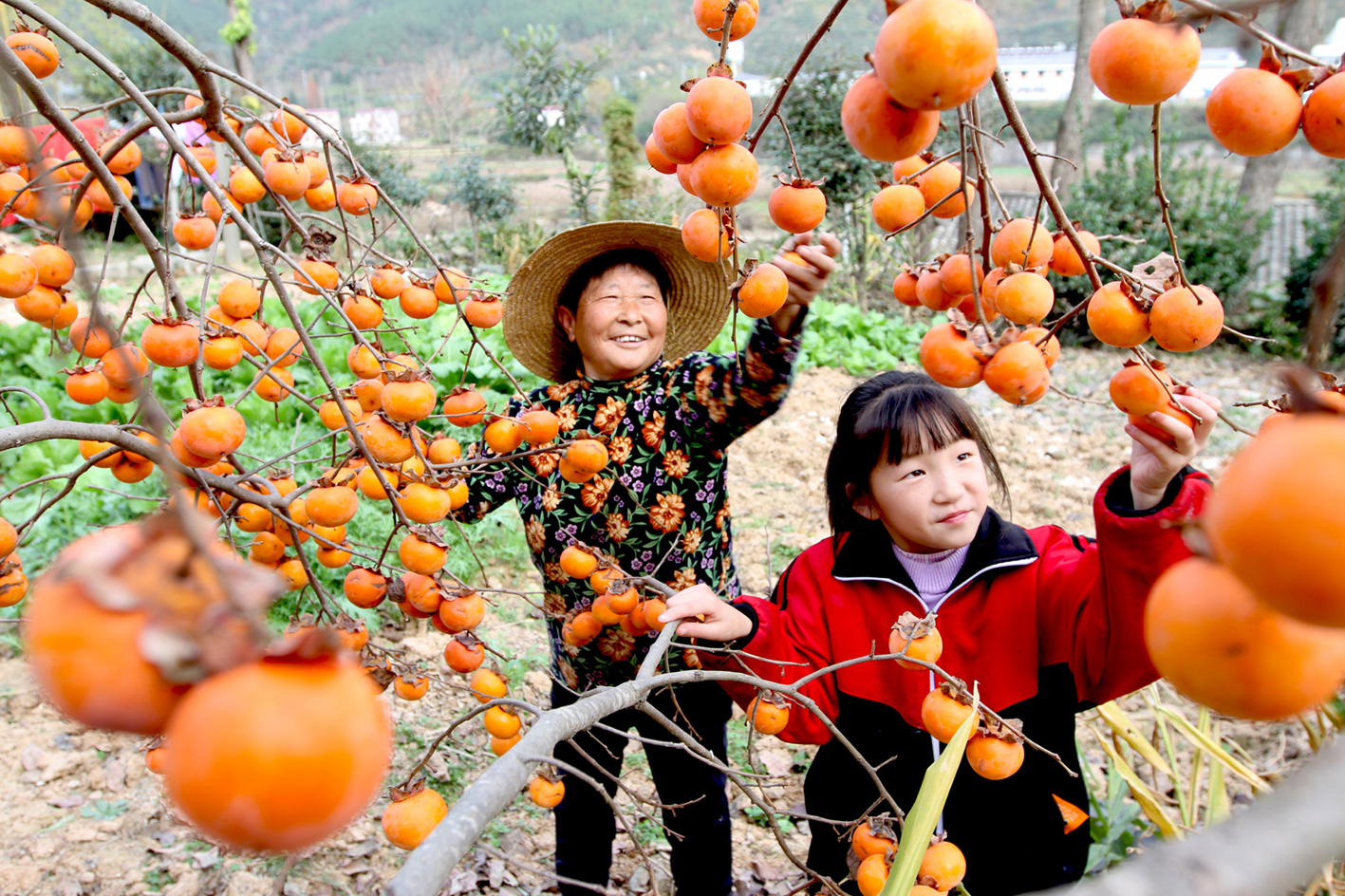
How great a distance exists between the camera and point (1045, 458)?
17.4ft

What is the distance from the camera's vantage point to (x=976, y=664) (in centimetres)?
171

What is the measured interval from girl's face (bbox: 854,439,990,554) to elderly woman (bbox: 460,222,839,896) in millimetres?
353

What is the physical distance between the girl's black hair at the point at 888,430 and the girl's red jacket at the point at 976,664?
0.11 metres

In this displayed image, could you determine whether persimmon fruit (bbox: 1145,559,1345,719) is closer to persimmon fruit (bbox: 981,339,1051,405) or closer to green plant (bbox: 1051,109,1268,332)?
persimmon fruit (bbox: 981,339,1051,405)

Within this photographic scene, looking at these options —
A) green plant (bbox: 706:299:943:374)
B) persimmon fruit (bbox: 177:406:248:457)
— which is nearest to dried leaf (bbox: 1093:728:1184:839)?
persimmon fruit (bbox: 177:406:248:457)

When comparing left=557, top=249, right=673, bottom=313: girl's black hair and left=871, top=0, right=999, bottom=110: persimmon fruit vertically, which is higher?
left=871, top=0, right=999, bottom=110: persimmon fruit

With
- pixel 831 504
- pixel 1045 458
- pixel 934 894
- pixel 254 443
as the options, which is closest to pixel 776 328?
pixel 831 504

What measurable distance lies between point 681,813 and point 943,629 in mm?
855

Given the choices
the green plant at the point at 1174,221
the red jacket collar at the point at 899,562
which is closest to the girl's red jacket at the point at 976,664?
the red jacket collar at the point at 899,562

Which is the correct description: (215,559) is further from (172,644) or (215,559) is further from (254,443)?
(254,443)

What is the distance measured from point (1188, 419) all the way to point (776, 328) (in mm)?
756

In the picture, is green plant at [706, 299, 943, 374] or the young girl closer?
the young girl

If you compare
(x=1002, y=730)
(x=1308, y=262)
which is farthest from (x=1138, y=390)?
(x=1308, y=262)

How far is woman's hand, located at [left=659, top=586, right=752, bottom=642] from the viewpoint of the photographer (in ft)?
4.88
